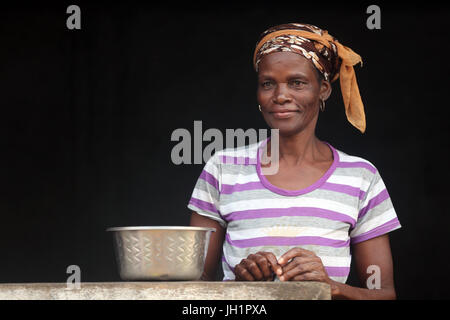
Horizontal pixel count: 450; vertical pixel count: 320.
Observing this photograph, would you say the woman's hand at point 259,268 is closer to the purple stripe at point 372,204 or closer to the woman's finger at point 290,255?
the woman's finger at point 290,255

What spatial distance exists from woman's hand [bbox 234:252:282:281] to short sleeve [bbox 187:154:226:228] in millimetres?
497

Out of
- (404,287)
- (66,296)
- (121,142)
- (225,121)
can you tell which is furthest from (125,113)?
(66,296)

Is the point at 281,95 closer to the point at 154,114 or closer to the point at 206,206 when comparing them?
the point at 206,206

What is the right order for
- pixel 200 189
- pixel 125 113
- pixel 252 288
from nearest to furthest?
1. pixel 252 288
2. pixel 200 189
3. pixel 125 113

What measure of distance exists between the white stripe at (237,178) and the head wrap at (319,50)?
44 cm

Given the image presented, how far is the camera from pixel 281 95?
8.64 ft

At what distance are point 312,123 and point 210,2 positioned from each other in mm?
2167

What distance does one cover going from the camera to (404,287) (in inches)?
183

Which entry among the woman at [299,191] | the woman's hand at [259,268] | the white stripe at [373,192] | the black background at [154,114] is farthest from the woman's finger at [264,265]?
the black background at [154,114]

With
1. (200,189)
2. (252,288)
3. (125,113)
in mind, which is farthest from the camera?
(125,113)

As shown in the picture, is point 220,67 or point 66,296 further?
point 220,67

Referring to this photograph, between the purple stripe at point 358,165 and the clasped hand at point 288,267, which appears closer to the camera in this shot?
the clasped hand at point 288,267

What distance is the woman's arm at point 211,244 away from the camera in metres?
2.75

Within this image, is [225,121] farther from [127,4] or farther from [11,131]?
[11,131]
